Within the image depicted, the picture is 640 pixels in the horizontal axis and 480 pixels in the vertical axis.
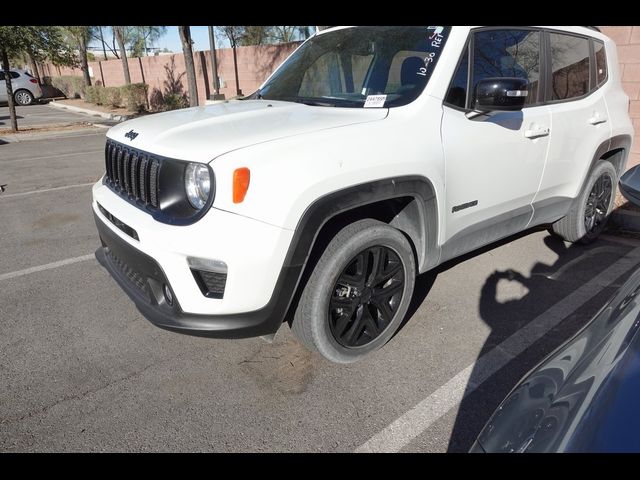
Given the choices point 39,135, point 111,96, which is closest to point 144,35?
point 111,96

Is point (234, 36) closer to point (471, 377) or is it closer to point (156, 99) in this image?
point (156, 99)

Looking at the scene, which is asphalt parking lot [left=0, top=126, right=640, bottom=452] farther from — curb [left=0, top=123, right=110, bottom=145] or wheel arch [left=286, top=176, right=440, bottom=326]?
curb [left=0, top=123, right=110, bottom=145]

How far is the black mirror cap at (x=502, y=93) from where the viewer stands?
2584 millimetres

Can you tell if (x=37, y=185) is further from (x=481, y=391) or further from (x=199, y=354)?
(x=481, y=391)

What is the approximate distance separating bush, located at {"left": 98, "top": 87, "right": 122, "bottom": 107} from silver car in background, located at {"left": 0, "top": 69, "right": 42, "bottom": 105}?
17.3ft

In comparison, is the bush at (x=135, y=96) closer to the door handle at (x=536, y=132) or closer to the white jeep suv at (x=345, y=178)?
the white jeep suv at (x=345, y=178)

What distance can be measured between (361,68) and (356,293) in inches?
62.2

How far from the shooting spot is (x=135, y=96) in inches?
771

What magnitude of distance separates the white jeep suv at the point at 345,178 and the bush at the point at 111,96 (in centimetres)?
1977

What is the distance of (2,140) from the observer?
1226 cm

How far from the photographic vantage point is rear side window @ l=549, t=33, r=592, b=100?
3.53 meters

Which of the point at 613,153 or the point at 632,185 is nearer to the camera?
the point at 632,185
